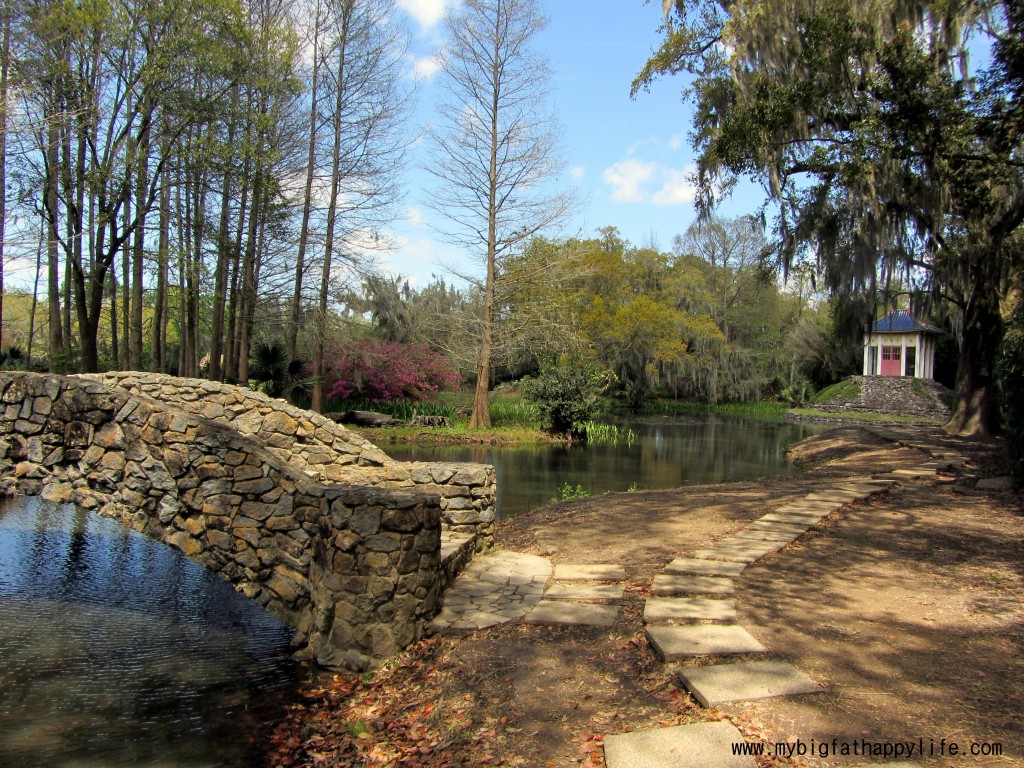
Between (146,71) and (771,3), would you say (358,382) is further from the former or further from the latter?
(771,3)

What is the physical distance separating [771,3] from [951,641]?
11235mm

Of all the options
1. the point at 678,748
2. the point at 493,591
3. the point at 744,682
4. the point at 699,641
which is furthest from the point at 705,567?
the point at 678,748

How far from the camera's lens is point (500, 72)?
21.0 m

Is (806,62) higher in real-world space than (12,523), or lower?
higher

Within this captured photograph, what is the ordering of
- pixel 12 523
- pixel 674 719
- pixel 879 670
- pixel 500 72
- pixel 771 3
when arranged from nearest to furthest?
pixel 674 719 → pixel 879 670 → pixel 12 523 → pixel 771 3 → pixel 500 72

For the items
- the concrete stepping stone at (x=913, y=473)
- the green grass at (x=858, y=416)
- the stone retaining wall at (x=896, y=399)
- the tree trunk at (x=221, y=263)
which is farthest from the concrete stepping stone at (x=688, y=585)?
the stone retaining wall at (x=896, y=399)

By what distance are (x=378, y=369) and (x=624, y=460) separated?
9.03 meters

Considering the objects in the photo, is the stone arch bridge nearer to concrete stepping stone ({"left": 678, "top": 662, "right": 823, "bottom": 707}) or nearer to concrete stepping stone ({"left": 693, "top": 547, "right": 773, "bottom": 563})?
concrete stepping stone ({"left": 678, "top": 662, "right": 823, "bottom": 707})

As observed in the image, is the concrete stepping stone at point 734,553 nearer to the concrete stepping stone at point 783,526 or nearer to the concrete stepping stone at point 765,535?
the concrete stepping stone at point 765,535

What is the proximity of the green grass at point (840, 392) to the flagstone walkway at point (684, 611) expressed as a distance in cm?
2877

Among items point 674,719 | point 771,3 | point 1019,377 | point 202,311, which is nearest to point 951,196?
point 771,3

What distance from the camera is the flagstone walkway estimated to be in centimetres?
269

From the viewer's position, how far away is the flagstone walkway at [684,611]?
2688 mm

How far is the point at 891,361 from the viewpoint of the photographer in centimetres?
3550
